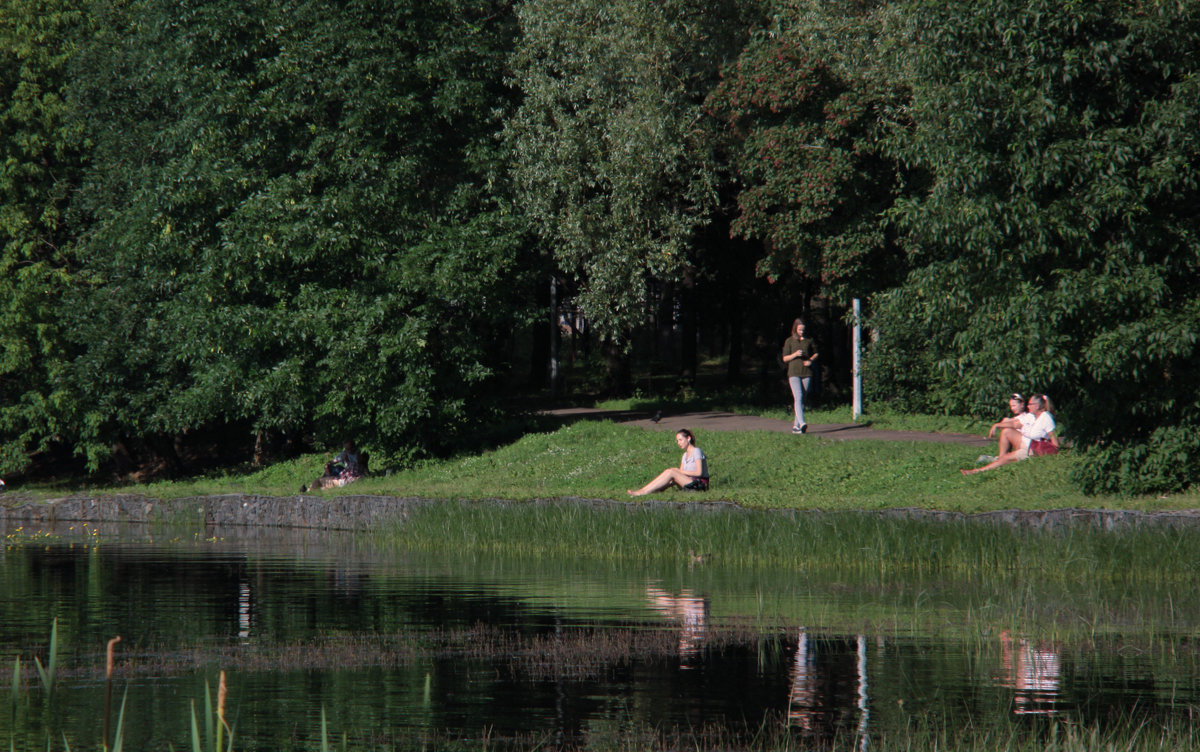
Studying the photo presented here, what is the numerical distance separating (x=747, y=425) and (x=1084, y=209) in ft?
42.8

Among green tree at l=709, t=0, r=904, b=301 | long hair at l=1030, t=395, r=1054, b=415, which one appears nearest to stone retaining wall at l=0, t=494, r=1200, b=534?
long hair at l=1030, t=395, r=1054, b=415

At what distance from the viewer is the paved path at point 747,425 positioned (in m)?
25.4

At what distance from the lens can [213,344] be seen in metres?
29.4

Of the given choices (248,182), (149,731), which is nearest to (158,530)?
(248,182)

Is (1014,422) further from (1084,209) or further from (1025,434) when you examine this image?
(1084,209)

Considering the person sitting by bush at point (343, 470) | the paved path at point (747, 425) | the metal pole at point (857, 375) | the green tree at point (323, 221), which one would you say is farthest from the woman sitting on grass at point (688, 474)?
the person sitting by bush at point (343, 470)

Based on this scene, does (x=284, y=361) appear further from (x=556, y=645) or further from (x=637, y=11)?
(x=556, y=645)

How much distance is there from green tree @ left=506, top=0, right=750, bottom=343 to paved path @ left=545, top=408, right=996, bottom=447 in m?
2.47

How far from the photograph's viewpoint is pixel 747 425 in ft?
95.0

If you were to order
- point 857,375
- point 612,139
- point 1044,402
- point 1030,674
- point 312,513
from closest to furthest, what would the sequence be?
point 1030,674, point 1044,402, point 312,513, point 857,375, point 612,139

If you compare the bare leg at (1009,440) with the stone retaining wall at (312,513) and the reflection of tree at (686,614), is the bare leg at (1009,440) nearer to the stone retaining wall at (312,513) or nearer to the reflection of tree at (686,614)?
the stone retaining wall at (312,513)

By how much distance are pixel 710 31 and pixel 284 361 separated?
12907 mm

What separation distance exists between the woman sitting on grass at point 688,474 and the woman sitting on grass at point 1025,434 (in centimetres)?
415

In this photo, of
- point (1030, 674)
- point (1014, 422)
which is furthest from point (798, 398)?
point (1030, 674)
